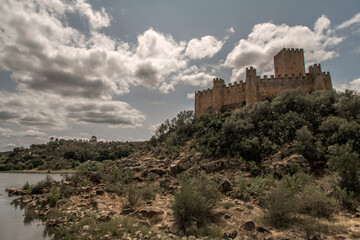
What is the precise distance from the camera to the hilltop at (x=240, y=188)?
7.43m

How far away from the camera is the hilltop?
293 inches

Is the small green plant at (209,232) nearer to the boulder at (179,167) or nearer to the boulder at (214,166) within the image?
the boulder at (214,166)

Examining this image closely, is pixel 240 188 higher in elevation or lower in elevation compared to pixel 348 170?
lower

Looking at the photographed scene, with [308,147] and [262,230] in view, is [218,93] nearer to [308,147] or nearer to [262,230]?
[308,147]

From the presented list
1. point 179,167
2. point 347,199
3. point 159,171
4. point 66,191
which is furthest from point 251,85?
point 66,191

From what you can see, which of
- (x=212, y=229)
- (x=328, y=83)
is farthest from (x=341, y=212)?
(x=328, y=83)

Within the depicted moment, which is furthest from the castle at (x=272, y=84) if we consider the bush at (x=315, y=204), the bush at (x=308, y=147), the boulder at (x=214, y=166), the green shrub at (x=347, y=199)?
the bush at (x=315, y=204)

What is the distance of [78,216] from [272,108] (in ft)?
60.0

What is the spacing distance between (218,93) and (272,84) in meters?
7.57

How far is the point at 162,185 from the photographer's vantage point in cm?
1432

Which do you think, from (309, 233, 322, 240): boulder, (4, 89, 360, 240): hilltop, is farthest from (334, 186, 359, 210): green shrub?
(309, 233, 322, 240): boulder

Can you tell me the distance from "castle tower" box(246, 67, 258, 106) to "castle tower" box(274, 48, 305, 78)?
13.3ft

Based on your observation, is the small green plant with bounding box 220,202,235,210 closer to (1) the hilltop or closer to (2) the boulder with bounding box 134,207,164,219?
(1) the hilltop

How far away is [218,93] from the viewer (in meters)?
29.7
